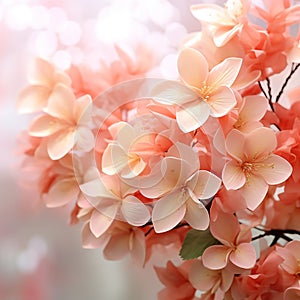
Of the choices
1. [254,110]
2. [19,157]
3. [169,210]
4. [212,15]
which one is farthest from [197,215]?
[19,157]

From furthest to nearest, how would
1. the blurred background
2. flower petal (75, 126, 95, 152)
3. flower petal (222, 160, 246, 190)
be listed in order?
the blurred background, flower petal (75, 126, 95, 152), flower petal (222, 160, 246, 190)

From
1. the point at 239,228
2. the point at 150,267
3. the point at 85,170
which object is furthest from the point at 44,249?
the point at 239,228

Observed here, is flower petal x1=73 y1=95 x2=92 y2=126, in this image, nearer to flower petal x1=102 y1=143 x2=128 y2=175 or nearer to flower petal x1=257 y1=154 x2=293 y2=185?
flower petal x1=102 y1=143 x2=128 y2=175

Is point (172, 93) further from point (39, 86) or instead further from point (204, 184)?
point (39, 86)

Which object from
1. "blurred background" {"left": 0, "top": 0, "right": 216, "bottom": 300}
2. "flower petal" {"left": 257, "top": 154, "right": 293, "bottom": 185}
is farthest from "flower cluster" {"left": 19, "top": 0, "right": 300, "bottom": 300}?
"blurred background" {"left": 0, "top": 0, "right": 216, "bottom": 300}

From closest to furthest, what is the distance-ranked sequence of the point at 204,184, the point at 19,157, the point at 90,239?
the point at 204,184 < the point at 90,239 < the point at 19,157

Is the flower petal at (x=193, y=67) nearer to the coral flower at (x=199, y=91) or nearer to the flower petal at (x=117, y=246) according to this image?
the coral flower at (x=199, y=91)
